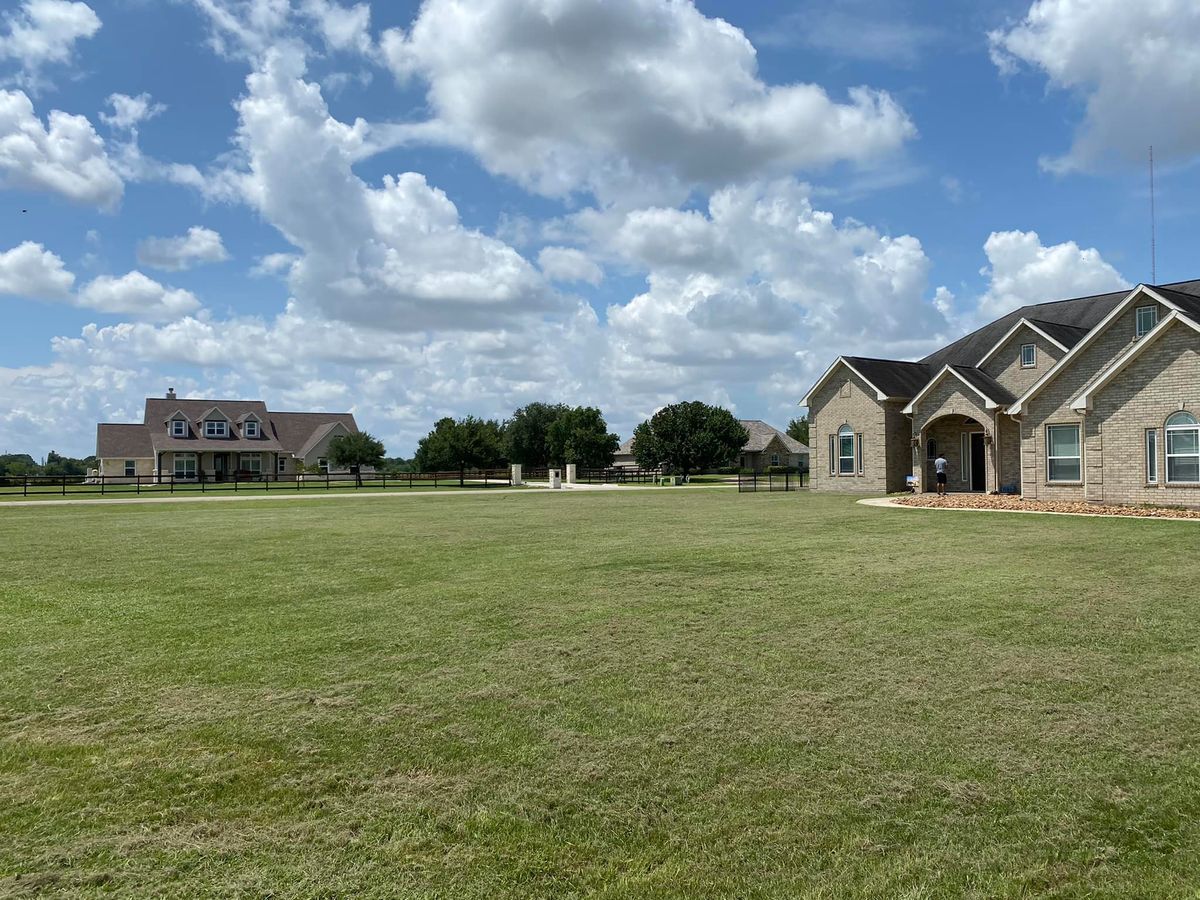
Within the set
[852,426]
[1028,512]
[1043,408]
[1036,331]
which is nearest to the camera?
[1028,512]

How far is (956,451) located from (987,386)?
3.37 metres

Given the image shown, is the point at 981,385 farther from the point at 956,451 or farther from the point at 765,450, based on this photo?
the point at 765,450

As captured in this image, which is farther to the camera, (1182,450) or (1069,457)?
(1069,457)

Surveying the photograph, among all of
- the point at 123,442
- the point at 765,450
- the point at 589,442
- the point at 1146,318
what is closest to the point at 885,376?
the point at 1146,318

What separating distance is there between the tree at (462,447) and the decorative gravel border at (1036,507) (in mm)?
40791

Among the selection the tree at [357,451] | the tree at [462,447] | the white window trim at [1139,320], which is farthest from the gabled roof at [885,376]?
the tree at [357,451]

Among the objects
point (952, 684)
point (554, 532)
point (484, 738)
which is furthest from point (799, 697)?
point (554, 532)

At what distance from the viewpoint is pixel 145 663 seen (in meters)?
6.82

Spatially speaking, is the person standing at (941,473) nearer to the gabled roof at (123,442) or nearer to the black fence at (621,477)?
the black fence at (621,477)

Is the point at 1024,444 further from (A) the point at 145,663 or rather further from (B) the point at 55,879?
(B) the point at 55,879

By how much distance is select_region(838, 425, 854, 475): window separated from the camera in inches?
1438

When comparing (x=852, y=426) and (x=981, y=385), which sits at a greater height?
(x=981, y=385)

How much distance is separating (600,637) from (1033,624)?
4.41m

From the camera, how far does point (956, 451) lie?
33.0 meters
